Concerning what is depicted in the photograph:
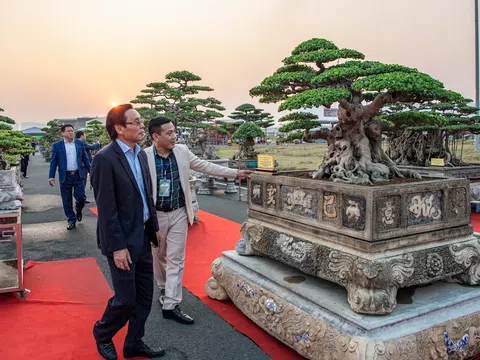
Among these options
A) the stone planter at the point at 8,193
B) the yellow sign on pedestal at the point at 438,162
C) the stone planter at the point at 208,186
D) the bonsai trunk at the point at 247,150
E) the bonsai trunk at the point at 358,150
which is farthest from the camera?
the bonsai trunk at the point at 247,150

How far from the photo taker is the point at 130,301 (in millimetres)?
2217

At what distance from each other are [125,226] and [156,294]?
1.45 m

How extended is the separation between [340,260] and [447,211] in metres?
0.76

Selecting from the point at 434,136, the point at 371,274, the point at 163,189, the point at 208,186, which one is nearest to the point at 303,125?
the point at 163,189

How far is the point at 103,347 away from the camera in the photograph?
93.0 inches

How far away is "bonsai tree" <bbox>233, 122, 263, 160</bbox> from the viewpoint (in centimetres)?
1344

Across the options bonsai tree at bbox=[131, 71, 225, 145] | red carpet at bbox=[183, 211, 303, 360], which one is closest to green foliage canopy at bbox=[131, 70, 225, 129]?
bonsai tree at bbox=[131, 71, 225, 145]

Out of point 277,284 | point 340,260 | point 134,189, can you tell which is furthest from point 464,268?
point 134,189

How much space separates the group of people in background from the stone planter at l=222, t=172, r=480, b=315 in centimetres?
77

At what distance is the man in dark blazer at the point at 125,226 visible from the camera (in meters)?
2.13

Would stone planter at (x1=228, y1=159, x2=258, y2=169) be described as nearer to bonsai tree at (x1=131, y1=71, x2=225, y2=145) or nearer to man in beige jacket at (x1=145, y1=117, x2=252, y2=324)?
bonsai tree at (x1=131, y1=71, x2=225, y2=145)

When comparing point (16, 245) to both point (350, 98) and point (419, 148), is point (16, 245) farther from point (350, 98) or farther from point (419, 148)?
point (419, 148)

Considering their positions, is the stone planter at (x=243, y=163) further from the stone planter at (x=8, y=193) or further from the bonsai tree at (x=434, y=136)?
the stone planter at (x=8, y=193)

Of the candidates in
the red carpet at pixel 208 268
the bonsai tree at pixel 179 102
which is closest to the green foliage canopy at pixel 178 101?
the bonsai tree at pixel 179 102
